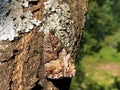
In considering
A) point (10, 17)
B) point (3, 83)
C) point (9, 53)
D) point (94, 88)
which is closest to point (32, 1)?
point (10, 17)

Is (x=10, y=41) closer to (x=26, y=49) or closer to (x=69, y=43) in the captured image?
(x=26, y=49)

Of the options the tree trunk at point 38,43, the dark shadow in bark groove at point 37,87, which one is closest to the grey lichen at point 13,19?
the tree trunk at point 38,43

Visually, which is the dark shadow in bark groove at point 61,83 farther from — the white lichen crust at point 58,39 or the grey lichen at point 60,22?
the grey lichen at point 60,22

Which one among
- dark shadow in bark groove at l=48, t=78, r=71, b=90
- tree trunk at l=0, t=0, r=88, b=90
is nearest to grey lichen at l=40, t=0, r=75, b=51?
tree trunk at l=0, t=0, r=88, b=90

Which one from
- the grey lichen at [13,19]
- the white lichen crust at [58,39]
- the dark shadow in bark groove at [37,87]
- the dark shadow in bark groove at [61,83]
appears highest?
the grey lichen at [13,19]

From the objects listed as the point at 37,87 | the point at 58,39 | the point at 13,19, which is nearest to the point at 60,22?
the point at 58,39

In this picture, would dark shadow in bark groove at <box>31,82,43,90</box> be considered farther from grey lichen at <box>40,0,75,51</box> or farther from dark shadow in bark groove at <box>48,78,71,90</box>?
grey lichen at <box>40,0,75,51</box>

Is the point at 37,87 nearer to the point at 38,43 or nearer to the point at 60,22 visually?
the point at 38,43

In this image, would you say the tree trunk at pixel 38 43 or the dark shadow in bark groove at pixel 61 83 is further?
the dark shadow in bark groove at pixel 61 83
